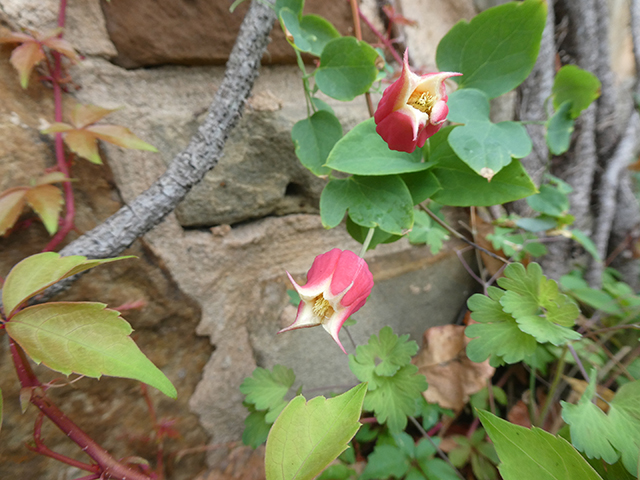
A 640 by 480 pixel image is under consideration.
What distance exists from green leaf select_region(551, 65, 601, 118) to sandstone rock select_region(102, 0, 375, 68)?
1.55ft

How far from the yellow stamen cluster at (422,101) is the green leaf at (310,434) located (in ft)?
0.88

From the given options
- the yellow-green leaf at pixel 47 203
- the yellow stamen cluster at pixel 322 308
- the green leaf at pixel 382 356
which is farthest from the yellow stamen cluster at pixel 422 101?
the yellow-green leaf at pixel 47 203

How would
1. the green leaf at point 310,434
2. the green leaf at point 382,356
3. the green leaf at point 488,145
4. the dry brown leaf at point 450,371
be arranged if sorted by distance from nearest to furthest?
1. the green leaf at point 310,434
2. the green leaf at point 488,145
3. the green leaf at point 382,356
4. the dry brown leaf at point 450,371

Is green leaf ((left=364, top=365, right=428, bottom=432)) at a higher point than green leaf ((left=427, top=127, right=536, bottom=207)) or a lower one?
lower

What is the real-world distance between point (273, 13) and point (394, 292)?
545 millimetres

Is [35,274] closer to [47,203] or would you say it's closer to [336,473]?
[47,203]

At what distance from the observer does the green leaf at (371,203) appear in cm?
42

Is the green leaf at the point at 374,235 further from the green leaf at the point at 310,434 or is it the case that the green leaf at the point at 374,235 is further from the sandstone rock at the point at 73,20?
the sandstone rock at the point at 73,20

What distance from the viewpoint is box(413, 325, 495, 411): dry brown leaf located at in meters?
0.62

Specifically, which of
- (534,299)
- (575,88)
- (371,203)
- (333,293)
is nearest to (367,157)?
(371,203)

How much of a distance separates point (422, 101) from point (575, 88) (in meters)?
0.39

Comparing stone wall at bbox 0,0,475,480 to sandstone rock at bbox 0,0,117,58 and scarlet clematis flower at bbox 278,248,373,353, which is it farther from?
scarlet clematis flower at bbox 278,248,373,353

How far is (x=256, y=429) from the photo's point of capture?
52 cm

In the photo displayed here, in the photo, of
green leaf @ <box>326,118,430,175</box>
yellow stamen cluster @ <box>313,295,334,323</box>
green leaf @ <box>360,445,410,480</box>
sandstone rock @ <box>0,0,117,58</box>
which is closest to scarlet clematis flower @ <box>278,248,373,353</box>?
yellow stamen cluster @ <box>313,295,334,323</box>
